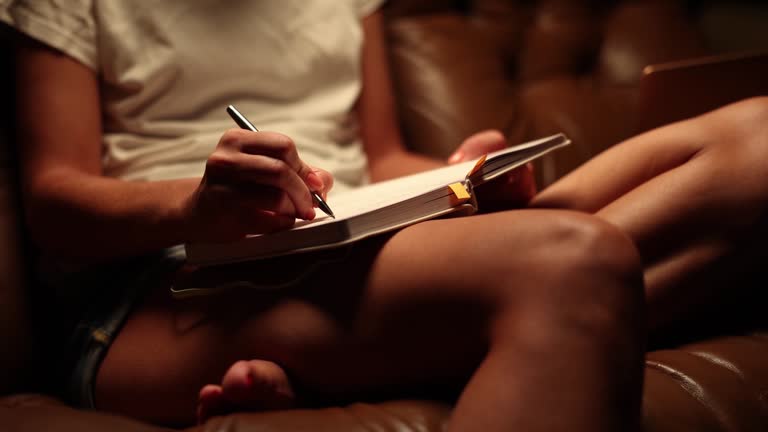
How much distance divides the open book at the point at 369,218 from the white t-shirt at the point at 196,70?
0.23 meters

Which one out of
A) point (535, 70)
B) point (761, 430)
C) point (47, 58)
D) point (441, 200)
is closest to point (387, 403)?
point (441, 200)

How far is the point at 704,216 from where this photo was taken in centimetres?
52

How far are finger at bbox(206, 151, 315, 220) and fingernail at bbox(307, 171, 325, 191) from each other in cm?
3

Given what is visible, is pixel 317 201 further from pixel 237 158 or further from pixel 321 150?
pixel 321 150

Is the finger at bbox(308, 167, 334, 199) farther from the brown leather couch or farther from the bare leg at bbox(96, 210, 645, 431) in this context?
the brown leather couch

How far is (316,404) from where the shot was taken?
1.73ft

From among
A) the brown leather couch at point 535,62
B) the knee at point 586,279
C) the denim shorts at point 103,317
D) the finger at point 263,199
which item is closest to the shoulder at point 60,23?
the brown leather couch at point 535,62

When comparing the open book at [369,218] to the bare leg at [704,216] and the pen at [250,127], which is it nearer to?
the pen at [250,127]

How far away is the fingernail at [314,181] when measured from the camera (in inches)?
18.8

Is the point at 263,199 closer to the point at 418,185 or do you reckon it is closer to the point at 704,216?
the point at 418,185

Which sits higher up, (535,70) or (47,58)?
(47,58)

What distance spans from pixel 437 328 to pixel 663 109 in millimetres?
466

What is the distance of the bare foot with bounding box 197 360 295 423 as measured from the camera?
47cm

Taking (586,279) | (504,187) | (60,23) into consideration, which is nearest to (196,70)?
(60,23)
